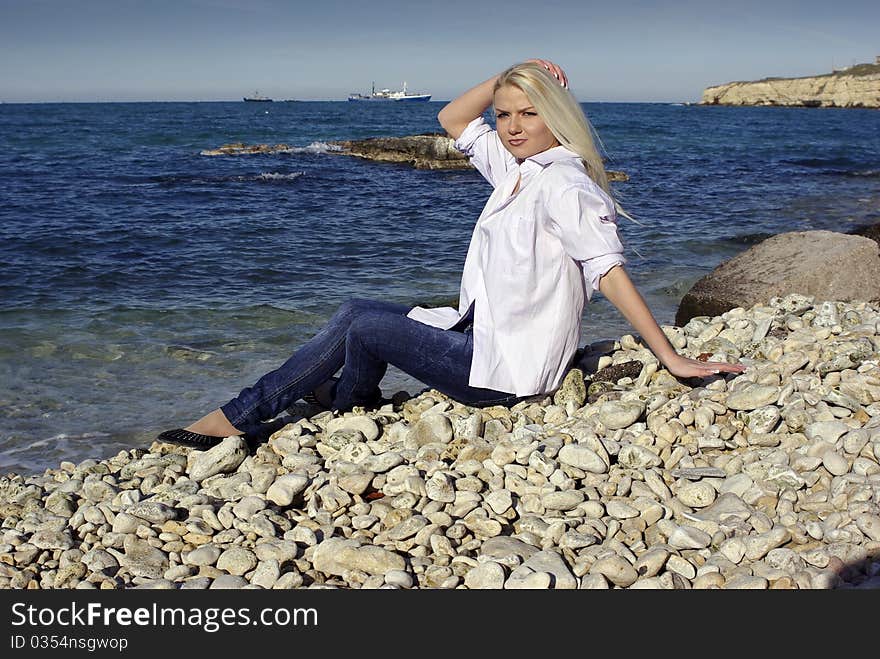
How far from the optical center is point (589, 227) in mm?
3449

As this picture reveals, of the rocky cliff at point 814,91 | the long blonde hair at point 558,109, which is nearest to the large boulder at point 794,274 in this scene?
the long blonde hair at point 558,109

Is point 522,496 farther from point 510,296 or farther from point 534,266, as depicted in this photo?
point 534,266

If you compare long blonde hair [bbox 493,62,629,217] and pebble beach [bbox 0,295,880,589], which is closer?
pebble beach [bbox 0,295,880,589]

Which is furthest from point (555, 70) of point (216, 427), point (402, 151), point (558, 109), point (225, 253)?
point (402, 151)

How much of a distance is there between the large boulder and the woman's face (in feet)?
12.2

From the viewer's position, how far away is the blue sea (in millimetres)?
Answer: 6176

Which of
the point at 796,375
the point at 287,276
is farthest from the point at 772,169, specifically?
the point at 796,375

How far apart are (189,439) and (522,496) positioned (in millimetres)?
1755

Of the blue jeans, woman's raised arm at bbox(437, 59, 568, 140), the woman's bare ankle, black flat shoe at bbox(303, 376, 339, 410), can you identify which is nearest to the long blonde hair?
woman's raised arm at bbox(437, 59, 568, 140)

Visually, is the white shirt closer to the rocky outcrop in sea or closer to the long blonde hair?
the long blonde hair

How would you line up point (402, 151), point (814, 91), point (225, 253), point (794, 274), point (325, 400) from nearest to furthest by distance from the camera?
point (325, 400), point (794, 274), point (225, 253), point (402, 151), point (814, 91)

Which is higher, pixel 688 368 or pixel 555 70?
pixel 555 70

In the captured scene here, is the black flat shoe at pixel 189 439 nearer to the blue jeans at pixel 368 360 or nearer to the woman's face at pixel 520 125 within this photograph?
the blue jeans at pixel 368 360

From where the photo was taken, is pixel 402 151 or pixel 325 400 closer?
pixel 325 400
